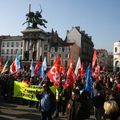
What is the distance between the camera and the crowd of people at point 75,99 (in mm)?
6376

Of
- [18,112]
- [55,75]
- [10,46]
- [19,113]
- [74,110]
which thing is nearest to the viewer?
[74,110]

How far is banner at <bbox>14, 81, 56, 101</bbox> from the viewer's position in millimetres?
18891

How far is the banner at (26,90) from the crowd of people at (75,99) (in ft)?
1.10

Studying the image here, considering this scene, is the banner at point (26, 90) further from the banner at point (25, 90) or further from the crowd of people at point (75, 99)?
the crowd of people at point (75, 99)

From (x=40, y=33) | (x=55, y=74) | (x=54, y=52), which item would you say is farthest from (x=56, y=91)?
(x=54, y=52)

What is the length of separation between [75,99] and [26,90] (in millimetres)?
11665

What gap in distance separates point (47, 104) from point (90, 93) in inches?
186

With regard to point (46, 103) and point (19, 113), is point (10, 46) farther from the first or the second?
point (46, 103)

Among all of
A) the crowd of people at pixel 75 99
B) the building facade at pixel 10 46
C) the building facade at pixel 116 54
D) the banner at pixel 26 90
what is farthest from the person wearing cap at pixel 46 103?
the building facade at pixel 10 46

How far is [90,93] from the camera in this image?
50.9 ft

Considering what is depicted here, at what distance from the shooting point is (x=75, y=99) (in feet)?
26.2

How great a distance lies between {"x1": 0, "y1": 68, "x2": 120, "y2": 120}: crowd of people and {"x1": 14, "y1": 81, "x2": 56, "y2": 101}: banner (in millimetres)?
334

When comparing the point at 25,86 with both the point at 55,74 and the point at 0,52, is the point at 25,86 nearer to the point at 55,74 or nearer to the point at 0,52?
the point at 55,74

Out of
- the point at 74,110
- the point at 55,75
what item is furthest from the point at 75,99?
the point at 55,75
